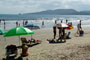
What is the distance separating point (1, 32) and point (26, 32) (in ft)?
26.4

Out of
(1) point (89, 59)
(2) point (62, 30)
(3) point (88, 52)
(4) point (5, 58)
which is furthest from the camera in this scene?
(2) point (62, 30)

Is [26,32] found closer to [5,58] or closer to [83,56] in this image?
[5,58]

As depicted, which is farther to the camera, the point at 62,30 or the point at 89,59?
the point at 62,30

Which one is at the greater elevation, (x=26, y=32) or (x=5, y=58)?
(x=26, y=32)

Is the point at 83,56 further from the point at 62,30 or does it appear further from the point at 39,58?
the point at 62,30

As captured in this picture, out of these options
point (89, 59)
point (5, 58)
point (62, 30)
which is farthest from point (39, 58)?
point (62, 30)

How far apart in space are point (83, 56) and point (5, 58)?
16.4ft

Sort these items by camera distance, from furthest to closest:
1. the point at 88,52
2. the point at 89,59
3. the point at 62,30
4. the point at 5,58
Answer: the point at 62,30 < the point at 88,52 < the point at 5,58 < the point at 89,59

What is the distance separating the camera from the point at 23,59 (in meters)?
10.9

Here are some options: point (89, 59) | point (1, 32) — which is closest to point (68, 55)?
point (89, 59)

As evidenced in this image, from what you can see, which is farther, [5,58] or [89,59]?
[5,58]

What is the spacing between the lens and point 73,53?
12008 mm

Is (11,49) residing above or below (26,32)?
below

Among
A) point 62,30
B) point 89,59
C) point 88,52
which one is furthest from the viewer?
point 62,30
